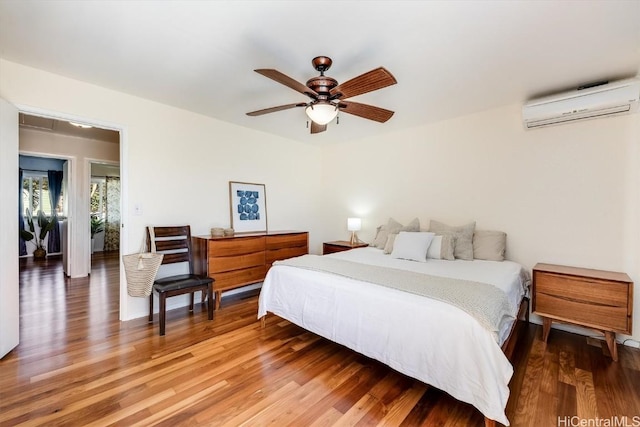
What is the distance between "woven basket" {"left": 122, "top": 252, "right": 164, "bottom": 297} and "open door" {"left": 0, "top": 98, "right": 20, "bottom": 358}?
77cm

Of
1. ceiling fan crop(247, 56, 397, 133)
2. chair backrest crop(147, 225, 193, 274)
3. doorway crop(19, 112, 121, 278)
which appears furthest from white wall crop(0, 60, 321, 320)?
ceiling fan crop(247, 56, 397, 133)

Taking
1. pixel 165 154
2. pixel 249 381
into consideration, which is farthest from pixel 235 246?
pixel 249 381

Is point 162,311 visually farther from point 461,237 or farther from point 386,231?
point 461,237

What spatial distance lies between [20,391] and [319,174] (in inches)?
171

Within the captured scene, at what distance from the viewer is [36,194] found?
6.50 meters

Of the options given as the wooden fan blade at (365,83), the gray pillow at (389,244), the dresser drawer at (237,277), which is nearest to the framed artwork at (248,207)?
the dresser drawer at (237,277)

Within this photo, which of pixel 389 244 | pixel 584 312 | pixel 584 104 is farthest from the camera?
pixel 389 244

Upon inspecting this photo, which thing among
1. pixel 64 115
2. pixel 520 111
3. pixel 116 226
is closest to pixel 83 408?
pixel 64 115

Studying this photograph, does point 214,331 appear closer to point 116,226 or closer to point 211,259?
point 211,259

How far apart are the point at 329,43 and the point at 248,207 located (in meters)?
2.64

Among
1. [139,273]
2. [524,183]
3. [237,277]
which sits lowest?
[237,277]

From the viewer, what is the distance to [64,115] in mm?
2576

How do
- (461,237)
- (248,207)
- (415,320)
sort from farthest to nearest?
(248,207) → (461,237) → (415,320)

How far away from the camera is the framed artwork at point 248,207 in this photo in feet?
12.8
